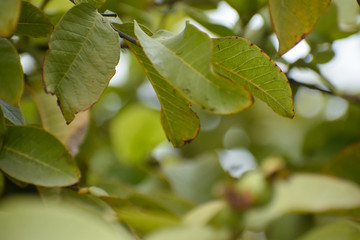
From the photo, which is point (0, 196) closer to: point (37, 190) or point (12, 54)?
point (37, 190)

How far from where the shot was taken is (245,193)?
0.93 metres

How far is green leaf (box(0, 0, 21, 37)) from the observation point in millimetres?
384

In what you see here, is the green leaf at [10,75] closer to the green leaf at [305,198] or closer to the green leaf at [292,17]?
the green leaf at [292,17]

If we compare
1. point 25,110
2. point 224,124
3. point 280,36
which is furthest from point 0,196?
point 224,124

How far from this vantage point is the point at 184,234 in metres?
0.69

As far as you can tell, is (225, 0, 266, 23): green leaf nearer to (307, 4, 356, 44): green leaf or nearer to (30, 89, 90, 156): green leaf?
(307, 4, 356, 44): green leaf

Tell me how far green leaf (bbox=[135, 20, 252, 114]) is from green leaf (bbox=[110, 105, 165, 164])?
851 mm

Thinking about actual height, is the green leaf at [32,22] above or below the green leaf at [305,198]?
above

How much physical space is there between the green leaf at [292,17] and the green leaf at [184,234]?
307 mm

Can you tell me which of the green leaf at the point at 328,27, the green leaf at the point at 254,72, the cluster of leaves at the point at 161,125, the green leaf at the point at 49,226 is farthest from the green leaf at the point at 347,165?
the green leaf at the point at 49,226

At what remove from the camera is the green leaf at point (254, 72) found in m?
0.49

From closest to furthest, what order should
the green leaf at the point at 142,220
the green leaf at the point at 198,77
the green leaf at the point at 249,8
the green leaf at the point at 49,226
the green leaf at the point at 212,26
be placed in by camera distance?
the green leaf at the point at 49,226
the green leaf at the point at 198,77
the green leaf at the point at 142,220
the green leaf at the point at 212,26
the green leaf at the point at 249,8

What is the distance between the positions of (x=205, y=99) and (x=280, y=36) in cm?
13

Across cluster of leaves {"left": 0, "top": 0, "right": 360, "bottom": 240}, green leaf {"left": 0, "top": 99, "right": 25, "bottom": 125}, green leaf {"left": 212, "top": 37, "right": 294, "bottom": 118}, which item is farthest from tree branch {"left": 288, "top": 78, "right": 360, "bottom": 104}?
green leaf {"left": 0, "top": 99, "right": 25, "bottom": 125}
